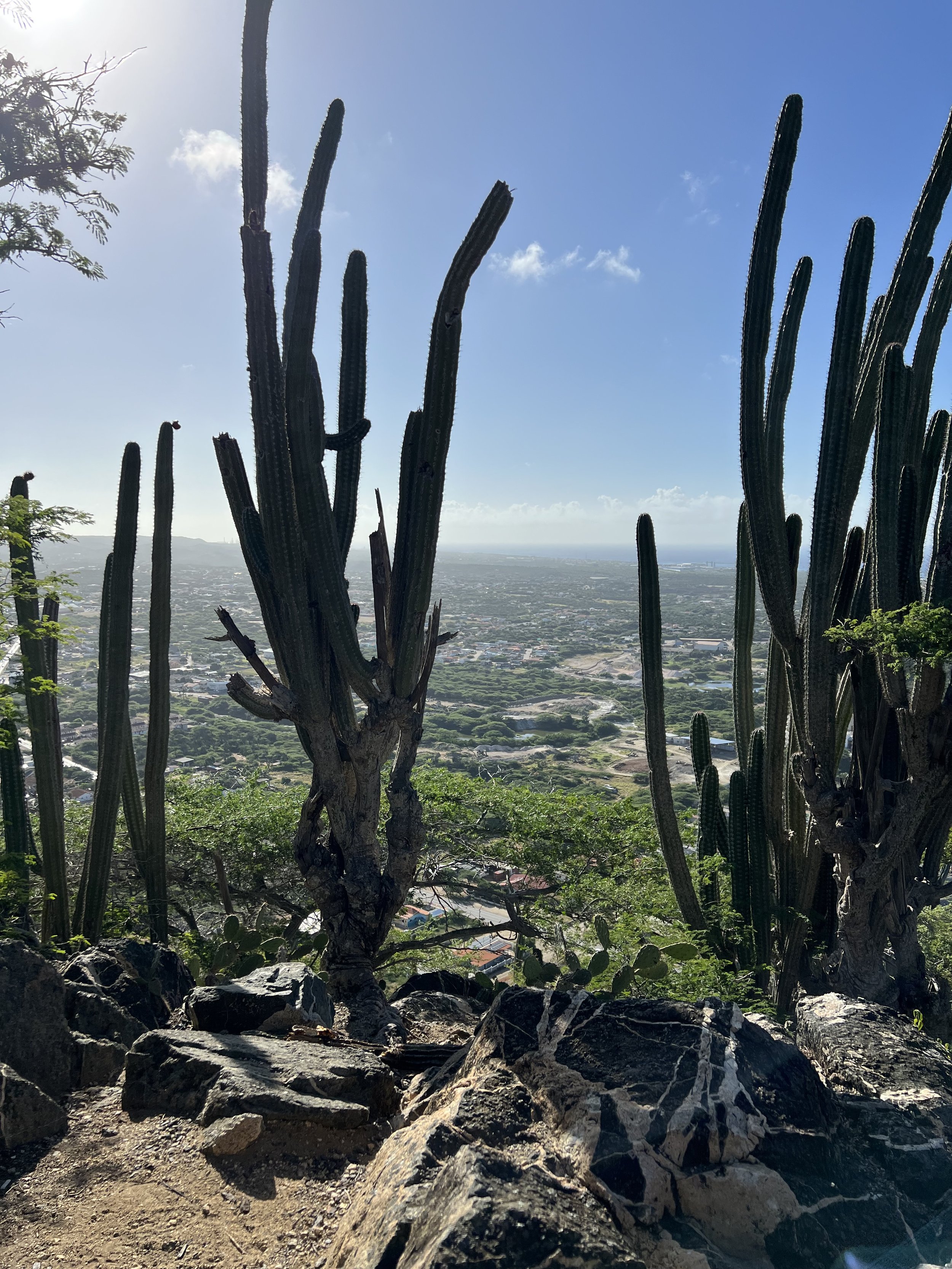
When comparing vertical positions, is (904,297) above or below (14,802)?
above

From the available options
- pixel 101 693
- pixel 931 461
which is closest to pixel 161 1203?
pixel 101 693

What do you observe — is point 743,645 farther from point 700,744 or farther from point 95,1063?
point 95,1063

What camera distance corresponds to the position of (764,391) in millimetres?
6883

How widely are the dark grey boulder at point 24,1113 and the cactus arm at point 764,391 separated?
6.48 metres

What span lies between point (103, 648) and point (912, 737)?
7.84 meters

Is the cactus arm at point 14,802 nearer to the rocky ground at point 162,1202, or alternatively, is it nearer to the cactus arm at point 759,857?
the rocky ground at point 162,1202

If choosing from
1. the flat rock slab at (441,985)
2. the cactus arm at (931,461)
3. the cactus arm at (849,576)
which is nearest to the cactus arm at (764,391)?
the cactus arm at (849,576)

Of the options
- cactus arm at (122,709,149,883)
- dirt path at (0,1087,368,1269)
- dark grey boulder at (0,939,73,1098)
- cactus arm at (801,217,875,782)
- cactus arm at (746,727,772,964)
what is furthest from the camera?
cactus arm at (746,727,772,964)

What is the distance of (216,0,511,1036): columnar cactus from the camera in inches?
240

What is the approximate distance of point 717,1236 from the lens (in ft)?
7.79

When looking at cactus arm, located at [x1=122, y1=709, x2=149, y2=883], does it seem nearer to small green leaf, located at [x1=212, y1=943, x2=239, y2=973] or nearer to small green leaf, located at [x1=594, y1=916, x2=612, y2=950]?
small green leaf, located at [x1=212, y1=943, x2=239, y2=973]

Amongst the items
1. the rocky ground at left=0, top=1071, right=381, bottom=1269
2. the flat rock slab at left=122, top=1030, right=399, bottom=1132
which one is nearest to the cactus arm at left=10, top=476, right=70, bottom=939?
the flat rock slab at left=122, top=1030, right=399, bottom=1132

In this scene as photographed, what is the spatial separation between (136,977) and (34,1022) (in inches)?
45.0

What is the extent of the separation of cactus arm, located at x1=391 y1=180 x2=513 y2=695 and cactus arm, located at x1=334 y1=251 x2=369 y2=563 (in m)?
0.67
